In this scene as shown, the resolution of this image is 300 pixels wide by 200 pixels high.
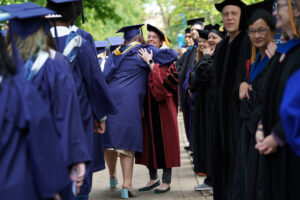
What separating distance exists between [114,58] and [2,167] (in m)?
4.74

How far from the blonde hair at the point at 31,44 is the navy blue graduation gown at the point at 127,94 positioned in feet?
12.5

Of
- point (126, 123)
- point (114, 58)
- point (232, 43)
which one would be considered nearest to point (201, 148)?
point (126, 123)

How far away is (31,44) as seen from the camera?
3.79m

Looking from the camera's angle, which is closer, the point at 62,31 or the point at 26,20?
the point at 26,20

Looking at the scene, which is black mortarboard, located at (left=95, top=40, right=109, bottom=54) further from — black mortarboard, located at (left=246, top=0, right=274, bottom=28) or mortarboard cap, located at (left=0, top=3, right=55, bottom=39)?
mortarboard cap, located at (left=0, top=3, right=55, bottom=39)

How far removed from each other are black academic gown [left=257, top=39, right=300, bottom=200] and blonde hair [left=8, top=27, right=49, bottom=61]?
64.6 inches

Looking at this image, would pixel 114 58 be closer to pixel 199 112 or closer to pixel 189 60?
pixel 199 112

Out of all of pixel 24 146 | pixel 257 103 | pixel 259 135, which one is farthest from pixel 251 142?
pixel 24 146

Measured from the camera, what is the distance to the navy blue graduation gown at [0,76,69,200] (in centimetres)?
323

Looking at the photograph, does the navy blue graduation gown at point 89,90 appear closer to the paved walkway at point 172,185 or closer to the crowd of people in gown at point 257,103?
the crowd of people in gown at point 257,103

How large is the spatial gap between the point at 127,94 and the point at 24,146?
172 inches

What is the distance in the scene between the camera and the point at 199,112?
26.9 ft

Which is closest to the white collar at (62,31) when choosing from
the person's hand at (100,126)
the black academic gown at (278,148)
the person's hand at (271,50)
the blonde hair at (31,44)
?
the person's hand at (100,126)

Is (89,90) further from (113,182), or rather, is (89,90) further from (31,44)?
(113,182)
